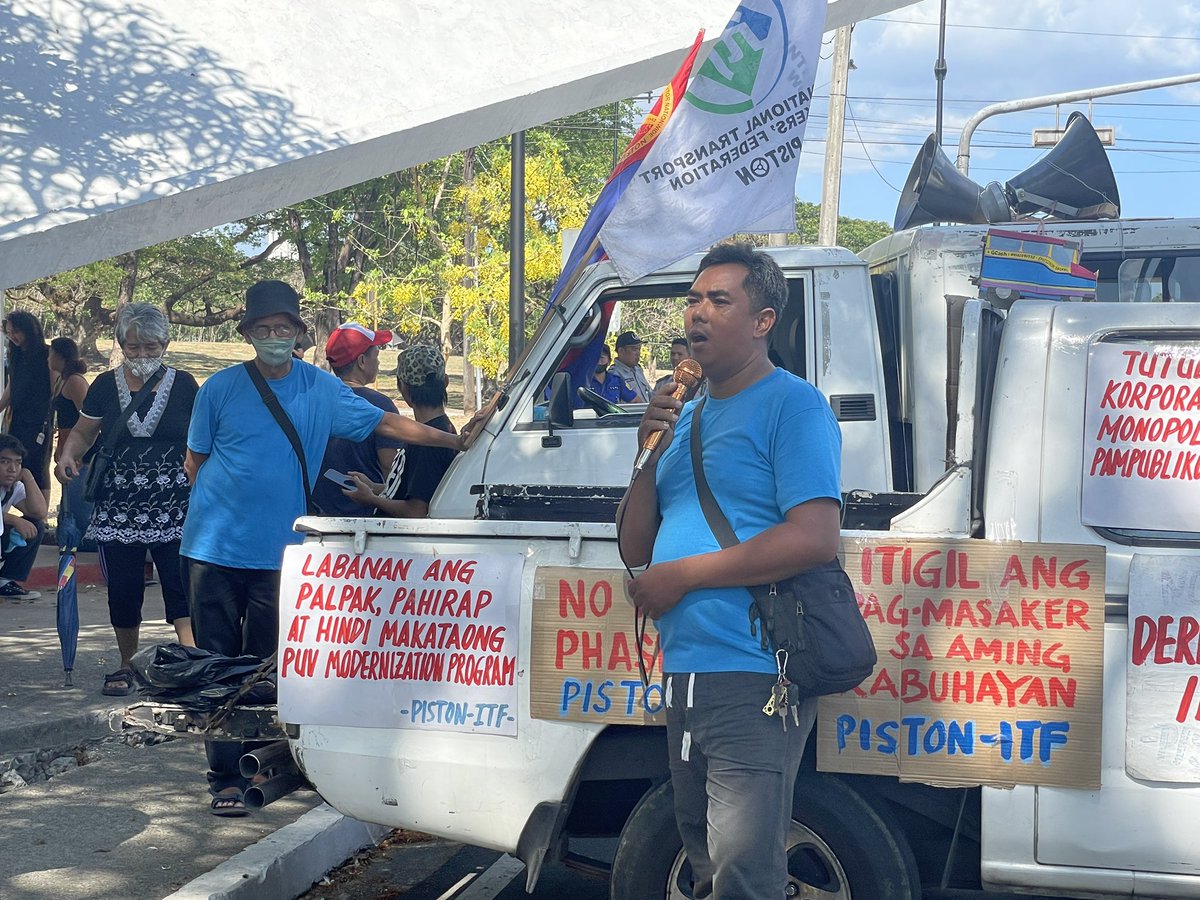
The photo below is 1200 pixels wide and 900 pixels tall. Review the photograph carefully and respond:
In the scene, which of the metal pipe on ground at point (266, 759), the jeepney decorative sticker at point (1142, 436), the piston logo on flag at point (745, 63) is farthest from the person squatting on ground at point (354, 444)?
the jeepney decorative sticker at point (1142, 436)

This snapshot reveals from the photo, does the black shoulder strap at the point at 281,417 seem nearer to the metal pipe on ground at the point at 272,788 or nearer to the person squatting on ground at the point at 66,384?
the metal pipe on ground at the point at 272,788

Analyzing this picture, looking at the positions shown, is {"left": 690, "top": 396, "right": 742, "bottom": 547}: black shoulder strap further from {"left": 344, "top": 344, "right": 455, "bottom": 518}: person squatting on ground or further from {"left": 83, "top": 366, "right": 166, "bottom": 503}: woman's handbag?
{"left": 83, "top": 366, "right": 166, "bottom": 503}: woman's handbag

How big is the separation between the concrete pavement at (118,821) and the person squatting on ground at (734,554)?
75.5 inches

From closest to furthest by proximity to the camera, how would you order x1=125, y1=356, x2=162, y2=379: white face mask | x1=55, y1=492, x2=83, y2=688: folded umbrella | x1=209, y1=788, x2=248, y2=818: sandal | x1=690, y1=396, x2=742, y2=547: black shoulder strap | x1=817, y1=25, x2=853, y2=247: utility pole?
x1=690, y1=396, x2=742, y2=547: black shoulder strap → x1=209, y1=788, x2=248, y2=818: sandal → x1=125, y1=356, x2=162, y2=379: white face mask → x1=55, y1=492, x2=83, y2=688: folded umbrella → x1=817, y1=25, x2=853, y2=247: utility pole

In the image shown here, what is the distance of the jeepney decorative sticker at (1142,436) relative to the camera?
11.3 ft

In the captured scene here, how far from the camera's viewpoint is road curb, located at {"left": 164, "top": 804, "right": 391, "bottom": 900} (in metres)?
4.26

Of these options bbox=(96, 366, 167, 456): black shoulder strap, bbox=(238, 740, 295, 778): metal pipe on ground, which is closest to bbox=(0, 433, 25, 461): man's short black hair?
bbox=(96, 366, 167, 456): black shoulder strap

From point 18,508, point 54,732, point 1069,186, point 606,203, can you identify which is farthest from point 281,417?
point 18,508

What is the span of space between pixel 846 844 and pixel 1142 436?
4.24 feet

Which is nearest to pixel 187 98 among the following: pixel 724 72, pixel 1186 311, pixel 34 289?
pixel 724 72

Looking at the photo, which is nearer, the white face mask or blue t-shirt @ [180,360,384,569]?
blue t-shirt @ [180,360,384,569]

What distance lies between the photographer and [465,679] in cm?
368

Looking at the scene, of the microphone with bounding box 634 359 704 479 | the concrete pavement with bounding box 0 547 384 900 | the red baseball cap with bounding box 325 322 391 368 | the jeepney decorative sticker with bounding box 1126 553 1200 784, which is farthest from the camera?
the red baseball cap with bounding box 325 322 391 368

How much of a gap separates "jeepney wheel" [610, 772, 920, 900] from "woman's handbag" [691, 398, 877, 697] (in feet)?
1.96
